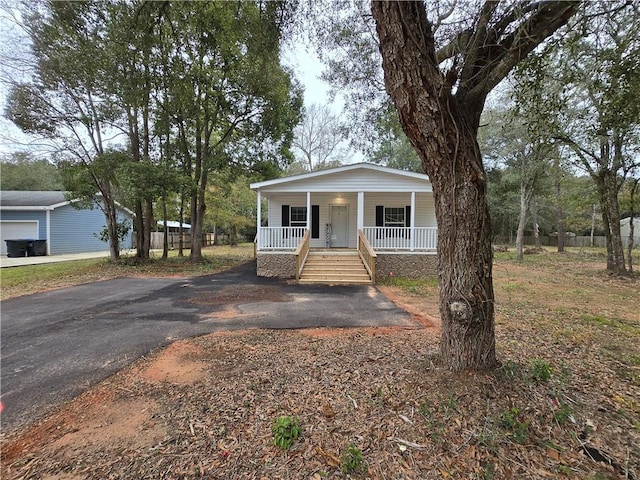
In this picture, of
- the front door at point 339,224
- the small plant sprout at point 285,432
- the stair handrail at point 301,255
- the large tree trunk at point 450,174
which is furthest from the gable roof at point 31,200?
the large tree trunk at point 450,174

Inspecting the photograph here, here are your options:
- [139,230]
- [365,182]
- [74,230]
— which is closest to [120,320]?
[365,182]

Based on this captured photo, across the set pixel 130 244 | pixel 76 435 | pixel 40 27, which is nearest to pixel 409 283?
pixel 76 435

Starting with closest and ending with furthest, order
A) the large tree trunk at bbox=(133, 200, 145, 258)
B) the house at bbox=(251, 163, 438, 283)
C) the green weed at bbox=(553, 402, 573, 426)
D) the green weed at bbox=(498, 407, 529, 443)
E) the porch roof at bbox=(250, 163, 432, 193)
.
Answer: the green weed at bbox=(498, 407, 529, 443) → the green weed at bbox=(553, 402, 573, 426) → the house at bbox=(251, 163, 438, 283) → the porch roof at bbox=(250, 163, 432, 193) → the large tree trunk at bbox=(133, 200, 145, 258)

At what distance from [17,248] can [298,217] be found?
15451 mm

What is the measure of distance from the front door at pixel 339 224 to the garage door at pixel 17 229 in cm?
1746

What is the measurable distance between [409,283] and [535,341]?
5226 mm

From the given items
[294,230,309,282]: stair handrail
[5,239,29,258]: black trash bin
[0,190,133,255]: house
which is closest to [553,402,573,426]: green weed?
[294,230,309,282]: stair handrail

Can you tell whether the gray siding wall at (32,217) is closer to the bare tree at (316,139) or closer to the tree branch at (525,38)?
the bare tree at (316,139)

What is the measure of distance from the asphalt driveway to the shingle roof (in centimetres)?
1298

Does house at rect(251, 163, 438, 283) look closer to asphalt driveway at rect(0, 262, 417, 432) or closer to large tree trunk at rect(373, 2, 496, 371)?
asphalt driveway at rect(0, 262, 417, 432)

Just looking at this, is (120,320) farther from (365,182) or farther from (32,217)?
(32,217)

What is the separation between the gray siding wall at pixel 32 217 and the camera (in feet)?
54.1

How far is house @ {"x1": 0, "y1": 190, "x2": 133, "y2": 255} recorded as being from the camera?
16500mm

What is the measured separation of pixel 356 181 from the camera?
11.2 meters
